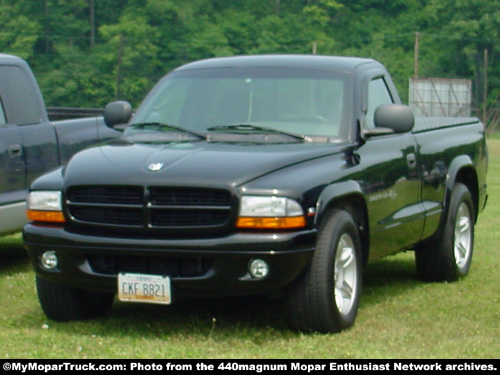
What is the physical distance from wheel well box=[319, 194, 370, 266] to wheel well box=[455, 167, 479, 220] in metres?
2.09

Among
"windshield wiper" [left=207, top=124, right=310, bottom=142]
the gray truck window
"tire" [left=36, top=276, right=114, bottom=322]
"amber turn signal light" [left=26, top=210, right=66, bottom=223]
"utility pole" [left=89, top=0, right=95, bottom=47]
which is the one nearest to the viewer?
"amber turn signal light" [left=26, top=210, right=66, bottom=223]

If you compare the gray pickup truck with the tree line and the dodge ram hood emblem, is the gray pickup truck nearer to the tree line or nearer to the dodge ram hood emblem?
the dodge ram hood emblem

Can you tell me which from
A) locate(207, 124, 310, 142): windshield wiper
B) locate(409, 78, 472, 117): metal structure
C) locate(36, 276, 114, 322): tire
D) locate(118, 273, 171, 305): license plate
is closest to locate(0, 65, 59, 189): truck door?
locate(36, 276, 114, 322): tire

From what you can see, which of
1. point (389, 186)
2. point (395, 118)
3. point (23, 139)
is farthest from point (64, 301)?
point (23, 139)

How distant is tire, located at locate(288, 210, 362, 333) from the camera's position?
6016mm

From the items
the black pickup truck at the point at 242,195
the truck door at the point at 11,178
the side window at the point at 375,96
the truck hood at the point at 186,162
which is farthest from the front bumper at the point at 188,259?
the truck door at the point at 11,178

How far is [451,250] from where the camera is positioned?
27.5 feet

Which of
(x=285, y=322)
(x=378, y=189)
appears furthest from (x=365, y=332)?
(x=378, y=189)

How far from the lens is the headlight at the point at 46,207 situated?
6176 millimetres

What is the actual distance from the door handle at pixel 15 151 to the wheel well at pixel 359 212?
343cm

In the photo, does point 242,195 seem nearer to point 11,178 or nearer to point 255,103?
point 255,103

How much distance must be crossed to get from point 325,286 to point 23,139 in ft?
13.0

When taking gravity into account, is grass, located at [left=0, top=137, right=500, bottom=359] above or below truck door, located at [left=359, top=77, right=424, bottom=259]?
below
